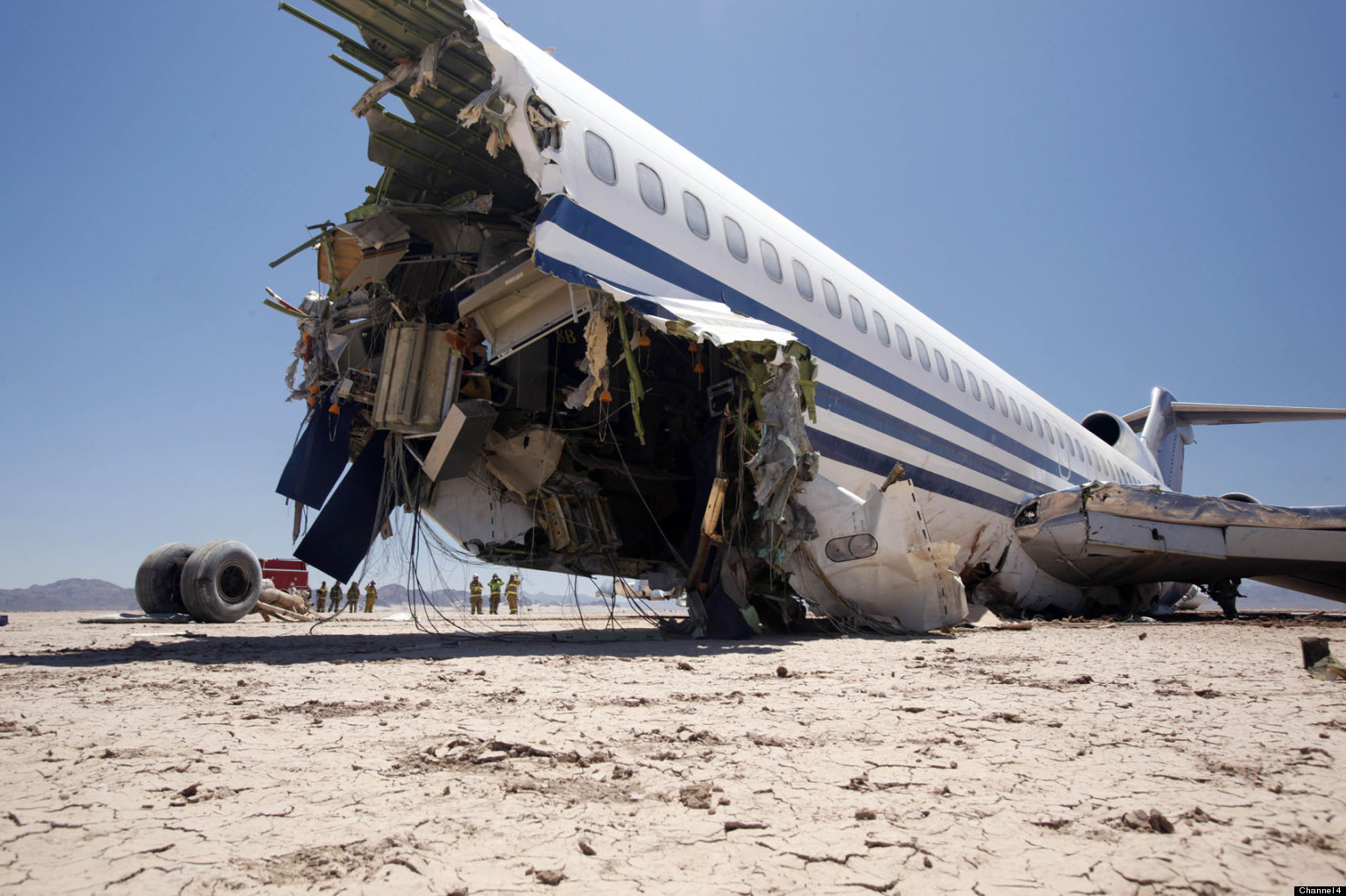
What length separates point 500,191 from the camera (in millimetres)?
8773

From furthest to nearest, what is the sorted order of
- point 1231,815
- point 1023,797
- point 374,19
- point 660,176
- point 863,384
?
point 863,384 → point 660,176 → point 374,19 → point 1023,797 → point 1231,815

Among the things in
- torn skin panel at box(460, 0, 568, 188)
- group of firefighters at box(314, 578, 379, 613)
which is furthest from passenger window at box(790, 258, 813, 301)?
group of firefighters at box(314, 578, 379, 613)

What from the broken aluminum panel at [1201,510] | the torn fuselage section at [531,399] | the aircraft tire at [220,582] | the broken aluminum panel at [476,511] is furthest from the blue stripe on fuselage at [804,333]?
the aircraft tire at [220,582]

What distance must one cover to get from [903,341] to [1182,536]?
233 inches

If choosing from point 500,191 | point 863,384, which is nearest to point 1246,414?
point 863,384

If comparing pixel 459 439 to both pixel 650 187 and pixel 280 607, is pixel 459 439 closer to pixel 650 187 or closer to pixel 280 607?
pixel 650 187

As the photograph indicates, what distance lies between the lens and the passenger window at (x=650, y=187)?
7625 mm

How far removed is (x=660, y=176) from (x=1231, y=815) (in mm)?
7267

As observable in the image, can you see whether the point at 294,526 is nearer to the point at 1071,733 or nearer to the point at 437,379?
the point at 437,379

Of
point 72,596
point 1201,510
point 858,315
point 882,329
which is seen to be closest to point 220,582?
point 858,315

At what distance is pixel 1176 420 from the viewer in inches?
1027

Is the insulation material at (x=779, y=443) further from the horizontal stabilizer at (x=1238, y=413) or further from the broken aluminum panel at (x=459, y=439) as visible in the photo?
the horizontal stabilizer at (x=1238, y=413)

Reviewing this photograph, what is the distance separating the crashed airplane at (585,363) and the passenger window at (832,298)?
0.04 m

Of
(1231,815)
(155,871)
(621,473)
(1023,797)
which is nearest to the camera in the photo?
(155,871)
